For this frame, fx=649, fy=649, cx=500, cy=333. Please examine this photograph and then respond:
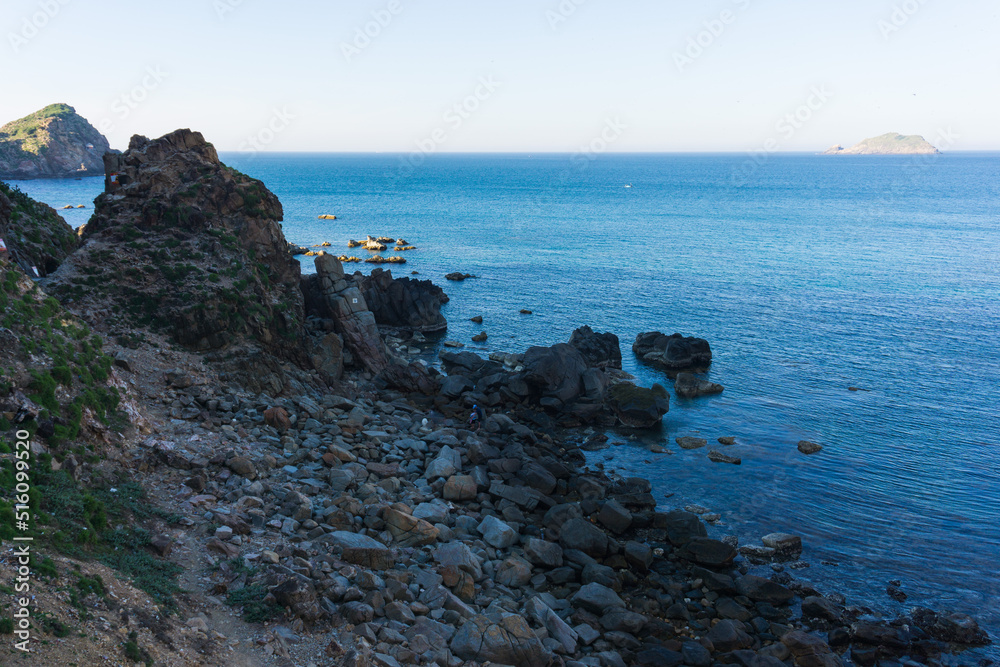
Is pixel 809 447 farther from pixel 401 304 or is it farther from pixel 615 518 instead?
pixel 401 304

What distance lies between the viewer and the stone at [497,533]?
27.4 m

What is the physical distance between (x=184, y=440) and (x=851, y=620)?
27.5 meters

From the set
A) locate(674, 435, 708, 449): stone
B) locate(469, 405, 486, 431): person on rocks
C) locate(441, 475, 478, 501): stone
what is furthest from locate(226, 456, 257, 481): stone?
locate(674, 435, 708, 449): stone

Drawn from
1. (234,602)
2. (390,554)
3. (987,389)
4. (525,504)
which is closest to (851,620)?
(525,504)

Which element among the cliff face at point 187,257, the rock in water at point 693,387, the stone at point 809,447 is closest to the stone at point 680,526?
the stone at point 809,447

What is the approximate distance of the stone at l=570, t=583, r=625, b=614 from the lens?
2430cm

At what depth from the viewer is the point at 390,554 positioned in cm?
2327

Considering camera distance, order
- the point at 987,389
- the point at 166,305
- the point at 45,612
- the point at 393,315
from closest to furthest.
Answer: the point at 45,612
the point at 166,305
the point at 987,389
the point at 393,315

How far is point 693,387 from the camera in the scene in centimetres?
4906

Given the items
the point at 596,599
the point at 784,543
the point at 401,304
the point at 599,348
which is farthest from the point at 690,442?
the point at 401,304

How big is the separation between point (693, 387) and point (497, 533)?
1038 inches

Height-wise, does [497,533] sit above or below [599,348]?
below

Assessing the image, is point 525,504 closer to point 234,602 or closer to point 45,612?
point 234,602

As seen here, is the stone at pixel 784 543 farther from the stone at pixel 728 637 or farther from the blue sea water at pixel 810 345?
the stone at pixel 728 637
